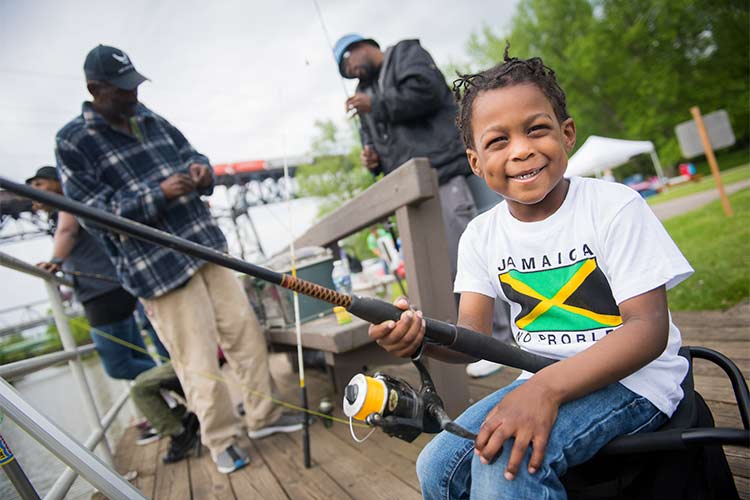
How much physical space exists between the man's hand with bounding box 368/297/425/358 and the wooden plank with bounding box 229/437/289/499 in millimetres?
1287

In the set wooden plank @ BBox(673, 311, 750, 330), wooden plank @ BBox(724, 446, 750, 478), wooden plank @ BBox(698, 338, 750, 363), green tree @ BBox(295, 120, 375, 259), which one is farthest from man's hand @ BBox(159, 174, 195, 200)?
green tree @ BBox(295, 120, 375, 259)

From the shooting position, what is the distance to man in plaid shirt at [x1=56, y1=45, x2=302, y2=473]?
2186 mm

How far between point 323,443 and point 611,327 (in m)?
1.73

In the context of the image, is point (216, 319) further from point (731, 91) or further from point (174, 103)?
point (731, 91)

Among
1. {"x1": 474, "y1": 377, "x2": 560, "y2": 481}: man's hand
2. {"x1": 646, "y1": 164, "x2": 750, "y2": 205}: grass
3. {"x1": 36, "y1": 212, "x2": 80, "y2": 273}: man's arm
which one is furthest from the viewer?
{"x1": 646, "y1": 164, "x2": 750, "y2": 205}: grass

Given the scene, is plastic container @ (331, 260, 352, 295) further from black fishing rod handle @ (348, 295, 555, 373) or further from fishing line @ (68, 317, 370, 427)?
black fishing rod handle @ (348, 295, 555, 373)

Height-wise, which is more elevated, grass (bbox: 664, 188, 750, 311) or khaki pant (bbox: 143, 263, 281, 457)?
khaki pant (bbox: 143, 263, 281, 457)

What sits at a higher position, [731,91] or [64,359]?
[731,91]

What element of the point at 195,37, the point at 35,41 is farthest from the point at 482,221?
the point at 35,41

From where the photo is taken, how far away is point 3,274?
2.08 metres

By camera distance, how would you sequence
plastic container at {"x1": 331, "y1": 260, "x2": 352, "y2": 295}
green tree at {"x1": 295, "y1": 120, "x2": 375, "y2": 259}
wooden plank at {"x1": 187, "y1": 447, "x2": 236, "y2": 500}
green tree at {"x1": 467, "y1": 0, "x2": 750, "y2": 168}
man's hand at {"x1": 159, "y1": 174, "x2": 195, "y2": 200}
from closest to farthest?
wooden plank at {"x1": 187, "y1": 447, "x2": 236, "y2": 500}
man's hand at {"x1": 159, "y1": 174, "x2": 195, "y2": 200}
plastic container at {"x1": 331, "y1": 260, "x2": 352, "y2": 295}
green tree at {"x1": 295, "y1": 120, "x2": 375, "y2": 259}
green tree at {"x1": 467, "y1": 0, "x2": 750, "y2": 168}

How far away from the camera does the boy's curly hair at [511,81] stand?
42.8 inches

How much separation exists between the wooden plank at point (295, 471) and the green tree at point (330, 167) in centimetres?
1766

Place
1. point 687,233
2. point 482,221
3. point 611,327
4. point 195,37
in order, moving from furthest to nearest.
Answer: point 687,233 < point 195,37 < point 482,221 < point 611,327
